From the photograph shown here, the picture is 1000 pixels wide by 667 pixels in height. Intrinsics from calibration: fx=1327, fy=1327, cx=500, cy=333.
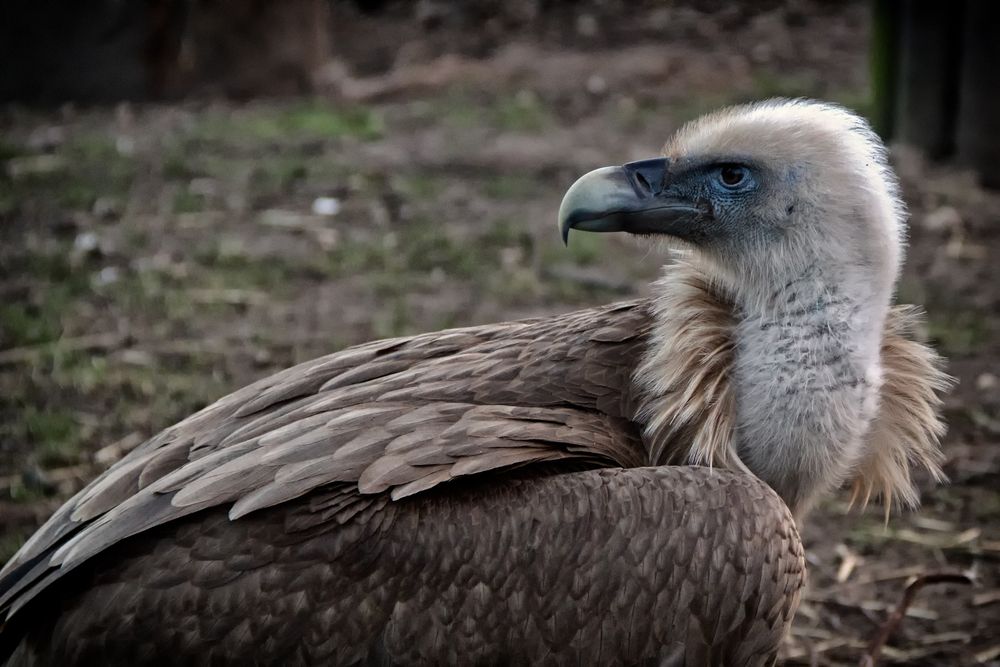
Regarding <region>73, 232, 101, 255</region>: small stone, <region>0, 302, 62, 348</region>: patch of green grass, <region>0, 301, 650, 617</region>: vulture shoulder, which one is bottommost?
<region>0, 302, 62, 348</region>: patch of green grass

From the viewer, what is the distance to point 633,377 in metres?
3.68

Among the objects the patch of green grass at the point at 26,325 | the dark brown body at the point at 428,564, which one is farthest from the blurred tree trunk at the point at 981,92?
the dark brown body at the point at 428,564

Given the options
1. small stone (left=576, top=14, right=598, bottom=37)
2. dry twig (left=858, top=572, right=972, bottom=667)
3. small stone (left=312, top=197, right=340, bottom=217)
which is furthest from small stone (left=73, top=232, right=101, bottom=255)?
small stone (left=576, top=14, right=598, bottom=37)

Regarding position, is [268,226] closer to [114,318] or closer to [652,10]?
[114,318]

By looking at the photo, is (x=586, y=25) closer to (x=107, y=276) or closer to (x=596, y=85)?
(x=596, y=85)

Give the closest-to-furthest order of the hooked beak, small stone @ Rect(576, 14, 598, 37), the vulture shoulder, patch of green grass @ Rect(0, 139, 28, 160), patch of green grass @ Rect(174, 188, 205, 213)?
1. the vulture shoulder
2. the hooked beak
3. patch of green grass @ Rect(174, 188, 205, 213)
4. patch of green grass @ Rect(0, 139, 28, 160)
5. small stone @ Rect(576, 14, 598, 37)

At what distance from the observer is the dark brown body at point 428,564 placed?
10.2 feet

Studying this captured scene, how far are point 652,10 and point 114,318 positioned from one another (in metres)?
8.45

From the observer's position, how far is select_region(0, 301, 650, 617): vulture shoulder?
325cm

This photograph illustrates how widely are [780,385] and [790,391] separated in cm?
3

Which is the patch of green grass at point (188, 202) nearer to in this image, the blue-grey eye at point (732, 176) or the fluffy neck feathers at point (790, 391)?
the fluffy neck feathers at point (790, 391)

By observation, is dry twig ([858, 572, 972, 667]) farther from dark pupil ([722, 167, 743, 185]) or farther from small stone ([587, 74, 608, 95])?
small stone ([587, 74, 608, 95])

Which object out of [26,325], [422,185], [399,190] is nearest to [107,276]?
Result: [26,325]

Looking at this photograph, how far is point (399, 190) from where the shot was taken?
29.3 feet
